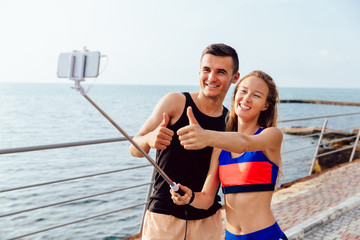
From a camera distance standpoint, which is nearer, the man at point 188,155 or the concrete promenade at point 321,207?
the man at point 188,155

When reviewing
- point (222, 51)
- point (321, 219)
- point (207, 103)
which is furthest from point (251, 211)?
point (321, 219)

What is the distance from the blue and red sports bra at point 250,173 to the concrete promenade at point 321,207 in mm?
2556

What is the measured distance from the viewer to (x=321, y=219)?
4.91 meters

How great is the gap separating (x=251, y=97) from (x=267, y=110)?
0.64 feet

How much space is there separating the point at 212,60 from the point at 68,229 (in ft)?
32.4

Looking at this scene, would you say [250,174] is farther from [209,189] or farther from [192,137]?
[192,137]

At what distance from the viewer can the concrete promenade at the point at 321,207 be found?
463 centimetres

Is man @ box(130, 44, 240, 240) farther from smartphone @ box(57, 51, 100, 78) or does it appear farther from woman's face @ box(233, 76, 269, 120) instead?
smartphone @ box(57, 51, 100, 78)

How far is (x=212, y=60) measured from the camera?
7.45ft

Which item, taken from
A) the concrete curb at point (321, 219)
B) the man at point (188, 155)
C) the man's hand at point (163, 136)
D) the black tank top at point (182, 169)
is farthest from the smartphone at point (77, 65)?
the concrete curb at point (321, 219)

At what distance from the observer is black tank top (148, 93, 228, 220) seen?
2.20 meters

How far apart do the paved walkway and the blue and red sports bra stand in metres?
2.55

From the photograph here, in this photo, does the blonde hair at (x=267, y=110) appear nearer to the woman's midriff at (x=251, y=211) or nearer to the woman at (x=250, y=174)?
the woman at (x=250, y=174)

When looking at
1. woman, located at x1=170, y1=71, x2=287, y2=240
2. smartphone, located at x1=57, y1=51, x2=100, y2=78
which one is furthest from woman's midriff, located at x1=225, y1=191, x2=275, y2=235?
smartphone, located at x1=57, y1=51, x2=100, y2=78
